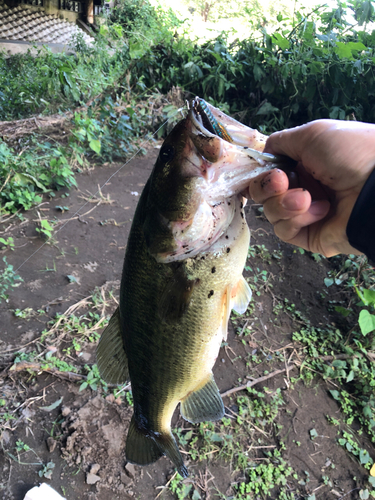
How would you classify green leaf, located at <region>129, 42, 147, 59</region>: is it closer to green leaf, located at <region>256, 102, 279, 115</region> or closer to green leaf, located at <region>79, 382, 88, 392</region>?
green leaf, located at <region>256, 102, 279, 115</region>

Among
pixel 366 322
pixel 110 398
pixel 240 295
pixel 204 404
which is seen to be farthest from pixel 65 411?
pixel 366 322

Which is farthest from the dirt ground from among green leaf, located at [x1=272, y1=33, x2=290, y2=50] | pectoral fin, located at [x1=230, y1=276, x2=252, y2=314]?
green leaf, located at [x1=272, y1=33, x2=290, y2=50]

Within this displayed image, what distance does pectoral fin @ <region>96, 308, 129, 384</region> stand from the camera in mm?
1598

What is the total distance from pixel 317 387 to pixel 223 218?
270 centimetres

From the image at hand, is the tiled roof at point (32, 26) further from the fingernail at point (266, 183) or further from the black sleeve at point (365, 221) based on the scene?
the black sleeve at point (365, 221)

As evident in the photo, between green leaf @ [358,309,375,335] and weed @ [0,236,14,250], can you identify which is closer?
green leaf @ [358,309,375,335]

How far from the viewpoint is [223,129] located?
121cm

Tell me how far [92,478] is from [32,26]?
16.5 metres

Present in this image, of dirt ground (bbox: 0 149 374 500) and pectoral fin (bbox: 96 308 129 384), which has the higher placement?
pectoral fin (bbox: 96 308 129 384)

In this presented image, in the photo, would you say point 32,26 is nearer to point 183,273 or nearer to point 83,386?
point 83,386

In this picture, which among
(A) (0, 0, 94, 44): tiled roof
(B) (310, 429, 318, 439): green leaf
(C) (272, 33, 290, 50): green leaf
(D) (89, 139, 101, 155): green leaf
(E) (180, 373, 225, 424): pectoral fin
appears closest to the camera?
(E) (180, 373, 225, 424): pectoral fin

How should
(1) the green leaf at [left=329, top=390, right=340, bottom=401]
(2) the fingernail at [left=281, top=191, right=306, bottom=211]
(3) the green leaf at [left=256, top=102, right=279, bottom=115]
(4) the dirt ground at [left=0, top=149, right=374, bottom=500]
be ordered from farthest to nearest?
(3) the green leaf at [left=256, top=102, right=279, bottom=115] → (1) the green leaf at [left=329, top=390, right=340, bottom=401] → (4) the dirt ground at [left=0, top=149, right=374, bottom=500] → (2) the fingernail at [left=281, top=191, right=306, bottom=211]

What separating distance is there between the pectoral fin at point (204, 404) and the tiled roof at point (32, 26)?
48.5 ft

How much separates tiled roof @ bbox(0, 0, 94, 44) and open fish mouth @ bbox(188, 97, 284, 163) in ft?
47.2
